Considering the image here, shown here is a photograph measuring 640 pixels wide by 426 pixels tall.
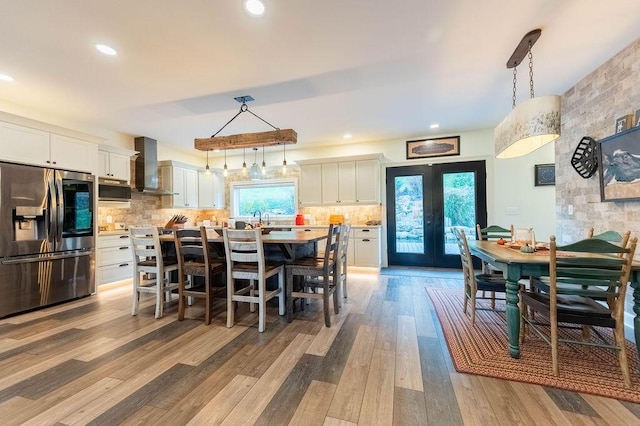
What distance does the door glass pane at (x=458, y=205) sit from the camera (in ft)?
17.7

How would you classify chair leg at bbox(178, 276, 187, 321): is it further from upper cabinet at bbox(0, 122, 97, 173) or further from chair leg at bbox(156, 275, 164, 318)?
upper cabinet at bbox(0, 122, 97, 173)

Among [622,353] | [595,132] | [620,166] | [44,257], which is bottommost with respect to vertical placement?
[622,353]

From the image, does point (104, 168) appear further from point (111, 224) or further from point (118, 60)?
point (118, 60)

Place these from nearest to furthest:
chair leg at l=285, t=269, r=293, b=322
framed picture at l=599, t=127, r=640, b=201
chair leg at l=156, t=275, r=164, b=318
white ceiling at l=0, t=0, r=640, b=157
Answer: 1. white ceiling at l=0, t=0, r=640, b=157
2. framed picture at l=599, t=127, r=640, b=201
3. chair leg at l=285, t=269, r=293, b=322
4. chair leg at l=156, t=275, r=164, b=318

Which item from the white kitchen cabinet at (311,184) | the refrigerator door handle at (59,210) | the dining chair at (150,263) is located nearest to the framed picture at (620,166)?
the white kitchen cabinet at (311,184)

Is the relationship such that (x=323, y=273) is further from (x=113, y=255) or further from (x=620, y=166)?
(x=113, y=255)

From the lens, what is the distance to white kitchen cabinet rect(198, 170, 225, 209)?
655 centimetres

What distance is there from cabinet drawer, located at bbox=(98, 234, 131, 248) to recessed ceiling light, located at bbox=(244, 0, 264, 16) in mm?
3835

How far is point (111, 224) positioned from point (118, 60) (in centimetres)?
331

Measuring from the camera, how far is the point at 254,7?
79.1 inches

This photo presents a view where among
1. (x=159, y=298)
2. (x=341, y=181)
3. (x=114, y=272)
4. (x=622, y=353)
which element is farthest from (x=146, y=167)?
(x=622, y=353)

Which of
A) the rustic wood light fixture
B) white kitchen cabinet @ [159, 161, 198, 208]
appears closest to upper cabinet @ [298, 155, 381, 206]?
white kitchen cabinet @ [159, 161, 198, 208]

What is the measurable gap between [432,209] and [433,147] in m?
1.25

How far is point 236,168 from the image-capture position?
268 inches
